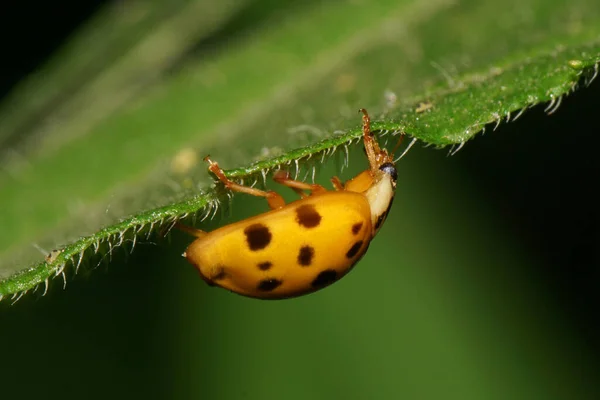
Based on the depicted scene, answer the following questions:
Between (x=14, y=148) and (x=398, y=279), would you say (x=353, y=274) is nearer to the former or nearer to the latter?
(x=398, y=279)

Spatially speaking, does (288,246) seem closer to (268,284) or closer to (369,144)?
(268,284)

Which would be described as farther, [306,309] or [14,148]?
[306,309]

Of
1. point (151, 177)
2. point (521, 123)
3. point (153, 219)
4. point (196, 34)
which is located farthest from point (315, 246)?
point (521, 123)

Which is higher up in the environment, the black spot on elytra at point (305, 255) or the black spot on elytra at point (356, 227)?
the black spot on elytra at point (356, 227)

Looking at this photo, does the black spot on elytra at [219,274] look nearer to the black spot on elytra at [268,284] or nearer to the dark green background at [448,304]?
the black spot on elytra at [268,284]

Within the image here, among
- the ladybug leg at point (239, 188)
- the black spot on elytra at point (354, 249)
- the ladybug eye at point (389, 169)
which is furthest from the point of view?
the ladybug eye at point (389, 169)

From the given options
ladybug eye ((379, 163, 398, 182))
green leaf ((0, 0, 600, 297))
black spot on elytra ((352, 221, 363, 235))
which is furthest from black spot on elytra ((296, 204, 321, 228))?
ladybug eye ((379, 163, 398, 182))

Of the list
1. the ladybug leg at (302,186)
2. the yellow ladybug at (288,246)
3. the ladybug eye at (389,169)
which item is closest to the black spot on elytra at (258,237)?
the yellow ladybug at (288,246)
